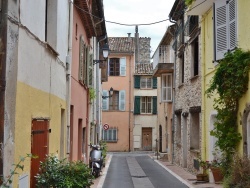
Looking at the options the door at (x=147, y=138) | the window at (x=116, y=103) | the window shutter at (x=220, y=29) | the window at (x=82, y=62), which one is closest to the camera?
the window shutter at (x=220, y=29)

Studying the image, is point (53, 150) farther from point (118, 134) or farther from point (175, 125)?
point (118, 134)

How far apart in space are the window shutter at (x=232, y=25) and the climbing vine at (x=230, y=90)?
0.40 metres

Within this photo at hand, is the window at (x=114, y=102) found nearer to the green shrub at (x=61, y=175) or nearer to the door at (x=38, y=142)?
the green shrub at (x=61, y=175)

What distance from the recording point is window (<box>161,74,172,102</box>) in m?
27.3

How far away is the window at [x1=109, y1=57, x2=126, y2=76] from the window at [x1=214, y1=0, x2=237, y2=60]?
3130 centimetres

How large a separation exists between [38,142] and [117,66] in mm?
37405

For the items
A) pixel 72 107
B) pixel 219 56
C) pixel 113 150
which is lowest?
pixel 113 150

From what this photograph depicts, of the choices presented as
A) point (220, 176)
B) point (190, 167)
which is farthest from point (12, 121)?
point (190, 167)

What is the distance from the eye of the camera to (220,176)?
14594 millimetres

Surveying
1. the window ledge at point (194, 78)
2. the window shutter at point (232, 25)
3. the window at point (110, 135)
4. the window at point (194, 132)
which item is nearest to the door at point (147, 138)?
the window at point (110, 135)

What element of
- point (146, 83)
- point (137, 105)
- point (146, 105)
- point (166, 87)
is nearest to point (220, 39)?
point (166, 87)

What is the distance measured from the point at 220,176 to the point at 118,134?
29.7 metres

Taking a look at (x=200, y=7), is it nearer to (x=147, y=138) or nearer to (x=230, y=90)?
(x=230, y=90)

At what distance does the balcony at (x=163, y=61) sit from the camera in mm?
26750
